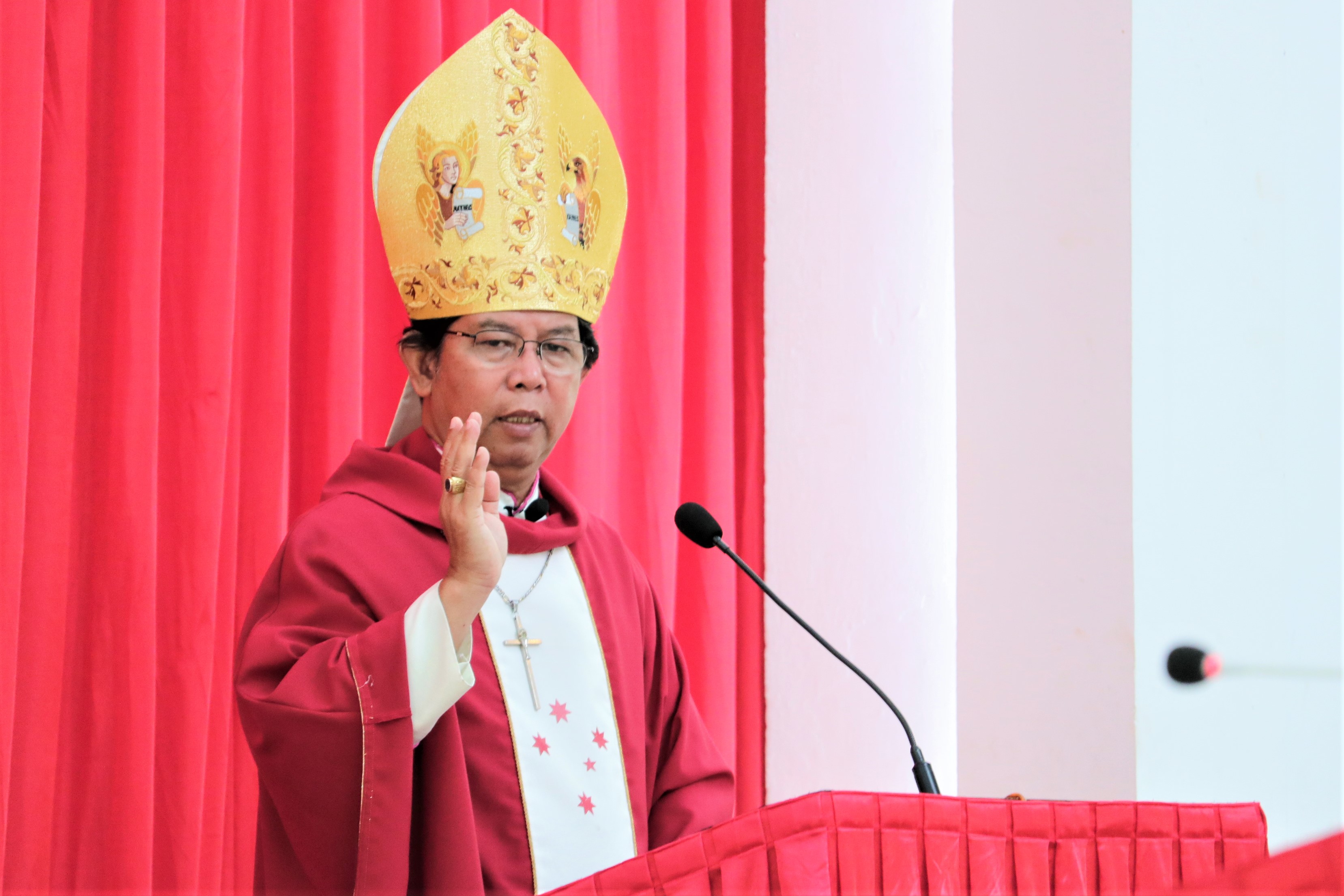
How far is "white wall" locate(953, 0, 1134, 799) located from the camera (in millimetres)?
2395

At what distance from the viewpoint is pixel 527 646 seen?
5.72 ft

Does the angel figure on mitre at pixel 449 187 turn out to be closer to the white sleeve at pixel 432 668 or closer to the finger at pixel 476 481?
the finger at pixel 476 481

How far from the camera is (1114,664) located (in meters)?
2.38

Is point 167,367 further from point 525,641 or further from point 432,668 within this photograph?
point 432,668

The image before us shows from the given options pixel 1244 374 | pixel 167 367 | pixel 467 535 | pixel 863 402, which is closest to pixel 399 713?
pixel 467 535

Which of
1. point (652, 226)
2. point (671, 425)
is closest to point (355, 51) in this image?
point (652, 226)

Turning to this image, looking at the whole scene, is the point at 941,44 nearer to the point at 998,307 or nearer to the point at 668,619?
the point at 998,307

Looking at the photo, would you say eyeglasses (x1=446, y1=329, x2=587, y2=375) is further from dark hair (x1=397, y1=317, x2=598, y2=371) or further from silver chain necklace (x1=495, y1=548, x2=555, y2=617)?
silver chain necklace (x1=495, y1=548, x2=555, y2=617)

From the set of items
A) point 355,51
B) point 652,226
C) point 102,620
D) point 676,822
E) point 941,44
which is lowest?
point 676,822

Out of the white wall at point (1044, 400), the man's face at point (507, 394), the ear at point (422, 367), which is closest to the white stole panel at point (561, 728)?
the man's face at point (507, 394)

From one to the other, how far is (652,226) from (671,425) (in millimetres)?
463

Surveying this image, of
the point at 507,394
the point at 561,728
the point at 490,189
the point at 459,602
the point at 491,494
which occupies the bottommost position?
the point at 561,728

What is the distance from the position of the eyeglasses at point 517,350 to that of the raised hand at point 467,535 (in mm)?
304

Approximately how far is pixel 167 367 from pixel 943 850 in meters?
1.74
